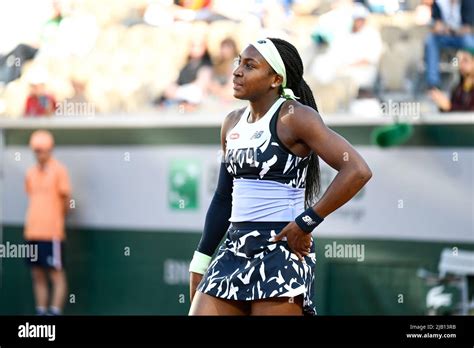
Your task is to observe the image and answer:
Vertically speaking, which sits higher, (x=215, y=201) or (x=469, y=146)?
(x=469, y=146)

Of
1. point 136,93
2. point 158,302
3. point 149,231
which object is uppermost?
point 136,93

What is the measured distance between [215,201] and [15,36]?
555 cm

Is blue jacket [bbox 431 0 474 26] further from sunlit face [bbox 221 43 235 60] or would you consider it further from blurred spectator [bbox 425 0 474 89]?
sunlit face [bbox 221 43 235 60]

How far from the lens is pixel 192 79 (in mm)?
9367

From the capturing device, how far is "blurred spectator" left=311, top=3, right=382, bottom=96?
866 centimetres

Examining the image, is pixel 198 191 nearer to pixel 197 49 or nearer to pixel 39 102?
pixel 197 49

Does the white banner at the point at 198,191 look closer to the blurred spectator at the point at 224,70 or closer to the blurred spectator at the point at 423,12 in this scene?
the blurred spectator at the point at 224,70

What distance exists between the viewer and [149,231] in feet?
30.3

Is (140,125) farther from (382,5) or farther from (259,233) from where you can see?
(259,233)

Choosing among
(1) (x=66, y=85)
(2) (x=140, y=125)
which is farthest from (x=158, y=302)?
(1) (x=66, y=85)

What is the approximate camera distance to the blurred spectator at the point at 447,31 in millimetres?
8352

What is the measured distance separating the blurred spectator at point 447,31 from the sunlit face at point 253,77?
391 cm

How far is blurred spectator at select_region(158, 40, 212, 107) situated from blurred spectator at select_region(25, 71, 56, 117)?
1.02m

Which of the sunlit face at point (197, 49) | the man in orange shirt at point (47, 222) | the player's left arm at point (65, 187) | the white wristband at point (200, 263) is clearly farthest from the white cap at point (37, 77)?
the white wristband at point (200, 263)
